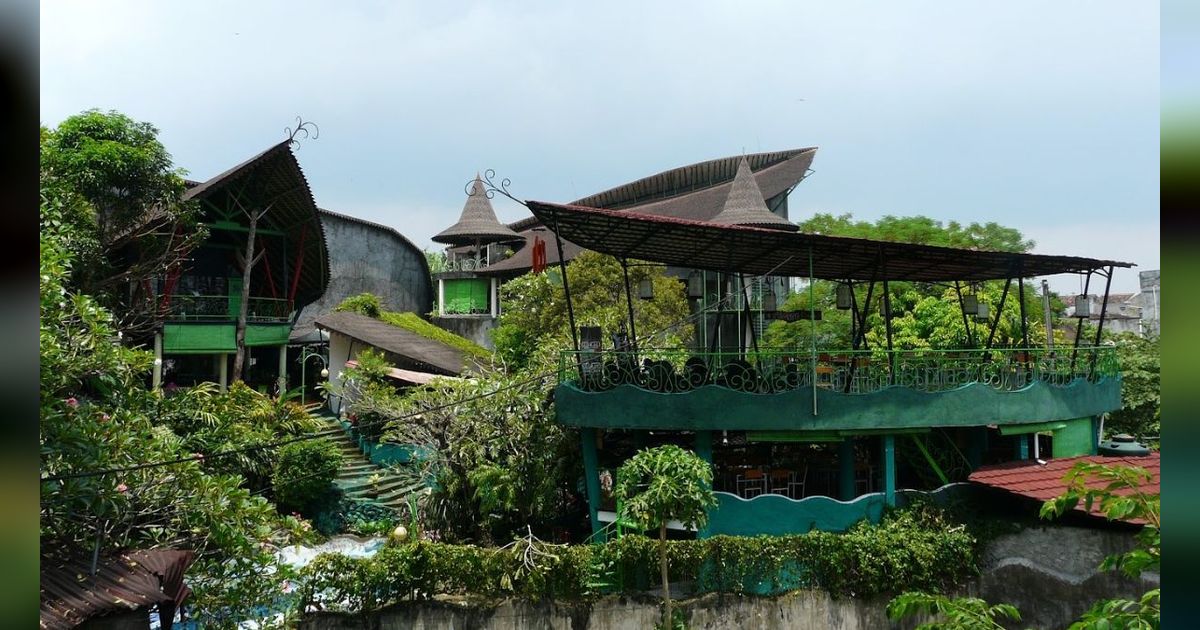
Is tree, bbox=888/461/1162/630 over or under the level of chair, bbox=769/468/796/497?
over

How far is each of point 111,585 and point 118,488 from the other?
1005 millimetres

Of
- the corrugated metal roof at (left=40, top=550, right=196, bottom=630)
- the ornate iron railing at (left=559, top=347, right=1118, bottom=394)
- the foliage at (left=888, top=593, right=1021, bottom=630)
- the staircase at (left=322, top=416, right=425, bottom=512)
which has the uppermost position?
the ornate iron railing at (left=559, top=347, right=1118, bottom=394)

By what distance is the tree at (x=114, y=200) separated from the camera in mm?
13633

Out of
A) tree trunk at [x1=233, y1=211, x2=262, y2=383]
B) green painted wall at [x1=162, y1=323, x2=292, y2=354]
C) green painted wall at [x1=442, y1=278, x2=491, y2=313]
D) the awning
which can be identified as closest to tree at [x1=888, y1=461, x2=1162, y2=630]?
the awning

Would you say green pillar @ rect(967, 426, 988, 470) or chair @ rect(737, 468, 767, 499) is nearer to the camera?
chair @ rect(737, 468, 767, 499)

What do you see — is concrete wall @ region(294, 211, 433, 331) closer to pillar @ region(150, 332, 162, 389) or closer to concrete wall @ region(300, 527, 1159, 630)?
pillar @ region(150, 332, 162, 389)

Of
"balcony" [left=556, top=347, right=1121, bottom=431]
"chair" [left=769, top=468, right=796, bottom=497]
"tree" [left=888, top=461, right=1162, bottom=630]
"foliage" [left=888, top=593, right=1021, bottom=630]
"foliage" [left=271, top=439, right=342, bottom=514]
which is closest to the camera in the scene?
"tree" [left=888, top=461, right=1162, bottom=630]

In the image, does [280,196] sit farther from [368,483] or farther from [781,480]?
[781,480]

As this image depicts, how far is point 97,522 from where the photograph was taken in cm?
723

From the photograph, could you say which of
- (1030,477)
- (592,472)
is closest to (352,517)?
(592,472)

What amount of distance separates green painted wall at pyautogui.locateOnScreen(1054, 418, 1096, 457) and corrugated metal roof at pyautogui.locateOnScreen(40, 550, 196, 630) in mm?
12884

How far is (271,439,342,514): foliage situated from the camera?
1479 centimetres

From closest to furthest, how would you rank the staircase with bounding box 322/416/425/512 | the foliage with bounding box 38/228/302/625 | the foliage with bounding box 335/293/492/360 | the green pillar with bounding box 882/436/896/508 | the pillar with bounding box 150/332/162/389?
1. the foliage with bounding box 38/228/302/625
2. the green pillar with bounding box 882/436/896/508
3. the staircase with bounding box 322/416/425/512
4. the pillar with bounding box 150/332/162/389
5. the foliage with bounding box 335/293/492/360
